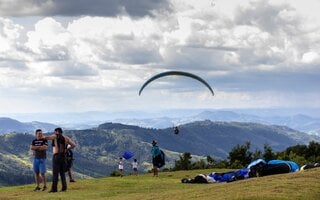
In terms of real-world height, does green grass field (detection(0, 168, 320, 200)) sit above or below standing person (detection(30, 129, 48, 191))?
below

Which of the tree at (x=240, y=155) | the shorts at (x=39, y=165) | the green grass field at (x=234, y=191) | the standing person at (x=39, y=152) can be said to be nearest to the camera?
the green grass field at (x=234, y=191)

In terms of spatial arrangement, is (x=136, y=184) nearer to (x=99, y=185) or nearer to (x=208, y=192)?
(x=99, y=185)

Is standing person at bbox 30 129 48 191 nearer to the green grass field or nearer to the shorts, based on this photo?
the shorts

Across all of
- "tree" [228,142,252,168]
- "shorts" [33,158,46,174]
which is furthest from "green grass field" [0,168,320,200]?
"tree" [228,142,252,168]

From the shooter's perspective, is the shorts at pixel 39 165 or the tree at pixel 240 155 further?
the tree at pixel 240 155

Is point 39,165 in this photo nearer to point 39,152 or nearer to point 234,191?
point 39,152

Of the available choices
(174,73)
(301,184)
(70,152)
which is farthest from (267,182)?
(70,152)

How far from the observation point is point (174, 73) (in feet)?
114

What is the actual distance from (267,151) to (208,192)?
7743cm

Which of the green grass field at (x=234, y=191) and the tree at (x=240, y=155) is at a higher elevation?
the green grass field at (x=234, y=191)

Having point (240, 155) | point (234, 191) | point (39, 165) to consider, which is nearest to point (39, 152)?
point (39, 165)

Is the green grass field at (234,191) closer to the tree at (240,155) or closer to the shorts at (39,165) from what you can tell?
the shorts at (39,165)

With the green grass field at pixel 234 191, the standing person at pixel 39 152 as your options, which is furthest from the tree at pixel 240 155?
the standing person at pixel 39 152

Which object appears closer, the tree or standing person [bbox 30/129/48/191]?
standing person [bbox 30/129/48/191]
